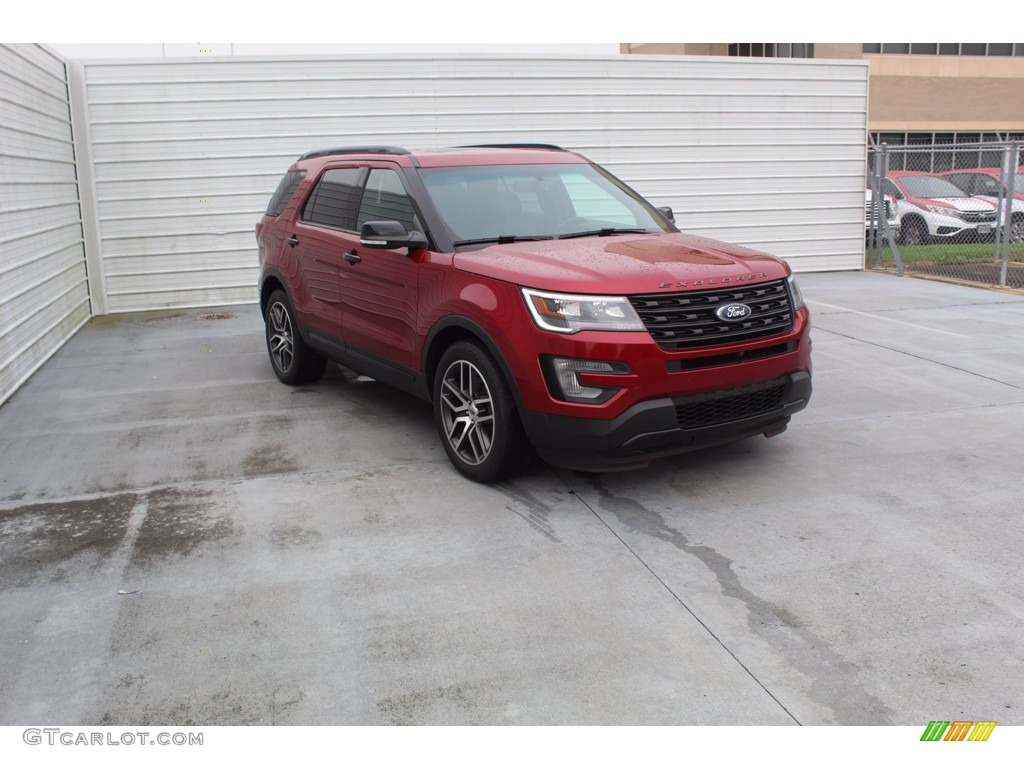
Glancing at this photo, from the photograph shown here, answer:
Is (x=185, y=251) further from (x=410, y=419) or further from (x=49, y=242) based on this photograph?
(x=410, y=419)

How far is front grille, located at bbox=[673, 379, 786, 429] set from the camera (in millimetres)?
4867

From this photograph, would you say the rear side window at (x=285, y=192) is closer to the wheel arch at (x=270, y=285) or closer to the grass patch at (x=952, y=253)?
the wheel arch at (x=270, y=285)

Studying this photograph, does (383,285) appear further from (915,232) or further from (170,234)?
(915,232)

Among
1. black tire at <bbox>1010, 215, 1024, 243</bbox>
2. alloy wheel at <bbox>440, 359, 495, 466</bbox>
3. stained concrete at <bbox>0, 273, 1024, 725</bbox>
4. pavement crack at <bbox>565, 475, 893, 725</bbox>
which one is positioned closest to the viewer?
pavement crack at <bbox>565, 475, 893, 725</bbox>

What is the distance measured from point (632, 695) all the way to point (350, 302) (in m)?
3.93

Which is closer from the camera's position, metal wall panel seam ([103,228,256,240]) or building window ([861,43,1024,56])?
metal wall panel seam ([103,228,256,240])

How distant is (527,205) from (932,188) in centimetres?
1392

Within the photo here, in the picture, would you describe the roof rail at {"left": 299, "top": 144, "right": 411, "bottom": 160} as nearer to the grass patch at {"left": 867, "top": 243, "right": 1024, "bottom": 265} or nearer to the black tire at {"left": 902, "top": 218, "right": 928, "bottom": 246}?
the grass patch at {"left": 867, "top": 243, "right": 1024, "bottom": 265}

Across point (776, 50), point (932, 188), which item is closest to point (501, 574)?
point (932, 188)

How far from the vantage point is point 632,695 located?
126 inches

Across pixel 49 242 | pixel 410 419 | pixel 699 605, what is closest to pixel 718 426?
pixel 699 605

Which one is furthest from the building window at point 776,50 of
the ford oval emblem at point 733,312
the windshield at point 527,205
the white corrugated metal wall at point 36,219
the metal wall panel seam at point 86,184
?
the ford oval emblem at point 733,312

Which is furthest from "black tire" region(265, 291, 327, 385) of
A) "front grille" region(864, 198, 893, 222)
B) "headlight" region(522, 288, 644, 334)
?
"front grille" region(864, 198, 893, 222)

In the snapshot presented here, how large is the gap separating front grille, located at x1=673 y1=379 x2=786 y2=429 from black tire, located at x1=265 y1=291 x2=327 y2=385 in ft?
11.5
